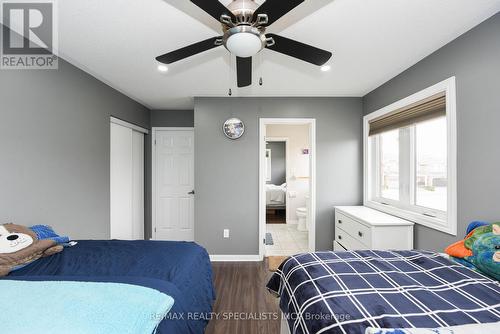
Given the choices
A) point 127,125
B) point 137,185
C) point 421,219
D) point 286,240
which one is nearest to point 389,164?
point 421,219

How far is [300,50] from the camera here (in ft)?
4.50

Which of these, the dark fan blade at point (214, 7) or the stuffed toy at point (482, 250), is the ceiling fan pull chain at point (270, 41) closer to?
the dark fan blade at point (214, 7)

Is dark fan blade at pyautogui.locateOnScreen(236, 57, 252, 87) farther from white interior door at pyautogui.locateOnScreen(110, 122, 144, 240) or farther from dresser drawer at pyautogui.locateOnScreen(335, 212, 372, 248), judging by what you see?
white interior door at pyautogui.locateOnScreen(110, 122, 144, 240)

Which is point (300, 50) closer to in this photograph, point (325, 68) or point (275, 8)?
point (275, 8)

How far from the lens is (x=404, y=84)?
7.94ft

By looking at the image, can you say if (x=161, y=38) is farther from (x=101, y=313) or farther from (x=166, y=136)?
(x=166, y=136)

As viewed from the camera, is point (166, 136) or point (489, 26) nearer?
Answer: point (489, 26)

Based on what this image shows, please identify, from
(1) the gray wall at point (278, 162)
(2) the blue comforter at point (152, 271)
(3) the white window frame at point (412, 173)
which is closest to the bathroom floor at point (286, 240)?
(3) the white window frame at point (412, 173)

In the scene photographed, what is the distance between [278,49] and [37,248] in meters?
2.05

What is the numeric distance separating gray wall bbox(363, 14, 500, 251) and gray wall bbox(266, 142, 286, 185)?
15.5 feet

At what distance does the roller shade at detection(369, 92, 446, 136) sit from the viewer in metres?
1.98

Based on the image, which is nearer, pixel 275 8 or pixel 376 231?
pixel 275 8

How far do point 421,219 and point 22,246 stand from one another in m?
3.23

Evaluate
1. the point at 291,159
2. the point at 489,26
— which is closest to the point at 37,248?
the point at 489,26
